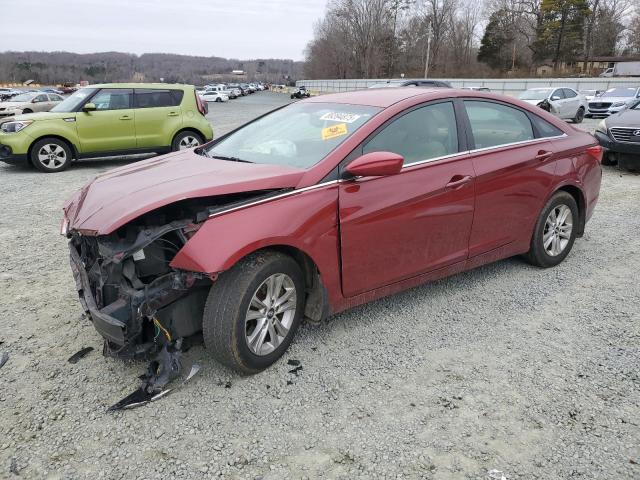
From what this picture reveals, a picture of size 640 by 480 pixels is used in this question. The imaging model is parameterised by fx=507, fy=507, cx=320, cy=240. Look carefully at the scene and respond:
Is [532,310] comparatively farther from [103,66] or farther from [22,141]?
[103,66]

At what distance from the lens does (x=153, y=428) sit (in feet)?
8.64

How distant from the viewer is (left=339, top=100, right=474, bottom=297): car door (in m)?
3.26

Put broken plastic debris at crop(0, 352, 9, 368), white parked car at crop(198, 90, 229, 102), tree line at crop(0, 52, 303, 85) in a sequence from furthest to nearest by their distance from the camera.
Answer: tree line at crop(0, 52, 303, 85), white parked car at crop(198, 90, 229, 102), broken plastic debris at crop(0, 352, 9, 368)

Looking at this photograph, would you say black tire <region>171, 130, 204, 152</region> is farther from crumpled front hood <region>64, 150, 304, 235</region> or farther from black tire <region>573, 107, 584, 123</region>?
black tire <region>573, 107, 584, 123</region>

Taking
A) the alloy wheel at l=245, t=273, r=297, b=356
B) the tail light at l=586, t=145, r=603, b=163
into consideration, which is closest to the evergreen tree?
the tail light at l=586, t=145, r=603, b=163

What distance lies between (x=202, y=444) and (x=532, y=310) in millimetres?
2704

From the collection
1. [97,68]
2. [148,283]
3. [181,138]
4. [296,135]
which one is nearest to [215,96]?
[181,138]

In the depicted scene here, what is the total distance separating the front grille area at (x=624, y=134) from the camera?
9.13 m

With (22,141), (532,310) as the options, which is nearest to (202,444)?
(532,310)

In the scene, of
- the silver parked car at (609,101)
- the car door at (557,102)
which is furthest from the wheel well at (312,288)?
the silver parked car at (609,101)

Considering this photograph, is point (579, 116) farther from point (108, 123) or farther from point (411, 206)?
point (411, 206)

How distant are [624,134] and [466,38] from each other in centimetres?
8398

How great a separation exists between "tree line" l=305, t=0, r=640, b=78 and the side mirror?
2508 inches

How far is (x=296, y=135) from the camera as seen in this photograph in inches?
146
